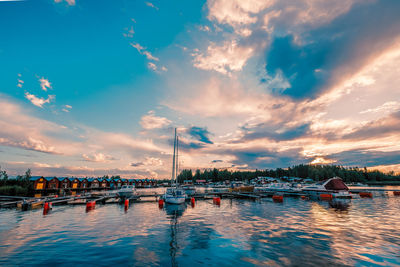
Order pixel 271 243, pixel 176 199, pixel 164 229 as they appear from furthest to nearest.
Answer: pixel 176 199 → pixel 164 229 → pixel 271 243

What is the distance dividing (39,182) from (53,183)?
25.0 feet

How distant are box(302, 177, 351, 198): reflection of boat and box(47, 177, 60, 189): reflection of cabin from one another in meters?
122

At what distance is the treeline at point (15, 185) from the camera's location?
6016 cm

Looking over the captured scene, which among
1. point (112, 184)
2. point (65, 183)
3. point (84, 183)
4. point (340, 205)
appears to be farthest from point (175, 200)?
point (112, 184)

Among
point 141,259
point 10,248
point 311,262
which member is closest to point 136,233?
point 141,259

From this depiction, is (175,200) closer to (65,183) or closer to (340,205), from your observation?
(340,205)

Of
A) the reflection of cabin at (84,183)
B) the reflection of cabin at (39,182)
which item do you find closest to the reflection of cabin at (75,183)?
the reflection of cabin at (84,183)

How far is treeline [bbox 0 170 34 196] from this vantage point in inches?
2368

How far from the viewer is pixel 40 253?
49.7 feet

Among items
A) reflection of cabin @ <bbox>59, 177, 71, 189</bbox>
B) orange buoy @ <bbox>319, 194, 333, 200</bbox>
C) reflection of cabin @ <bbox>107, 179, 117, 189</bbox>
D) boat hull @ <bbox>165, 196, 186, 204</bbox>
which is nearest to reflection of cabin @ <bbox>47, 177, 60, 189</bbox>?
reflection of cabin @ <bbox>59, 177, 71, 189</bbox>

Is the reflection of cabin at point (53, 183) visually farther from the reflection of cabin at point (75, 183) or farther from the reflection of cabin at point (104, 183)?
the reflection of cabin at point (104, 183)

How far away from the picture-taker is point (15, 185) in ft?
211

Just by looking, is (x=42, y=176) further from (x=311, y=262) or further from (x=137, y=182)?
(x=311, y=262)

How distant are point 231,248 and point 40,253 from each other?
16605mm
